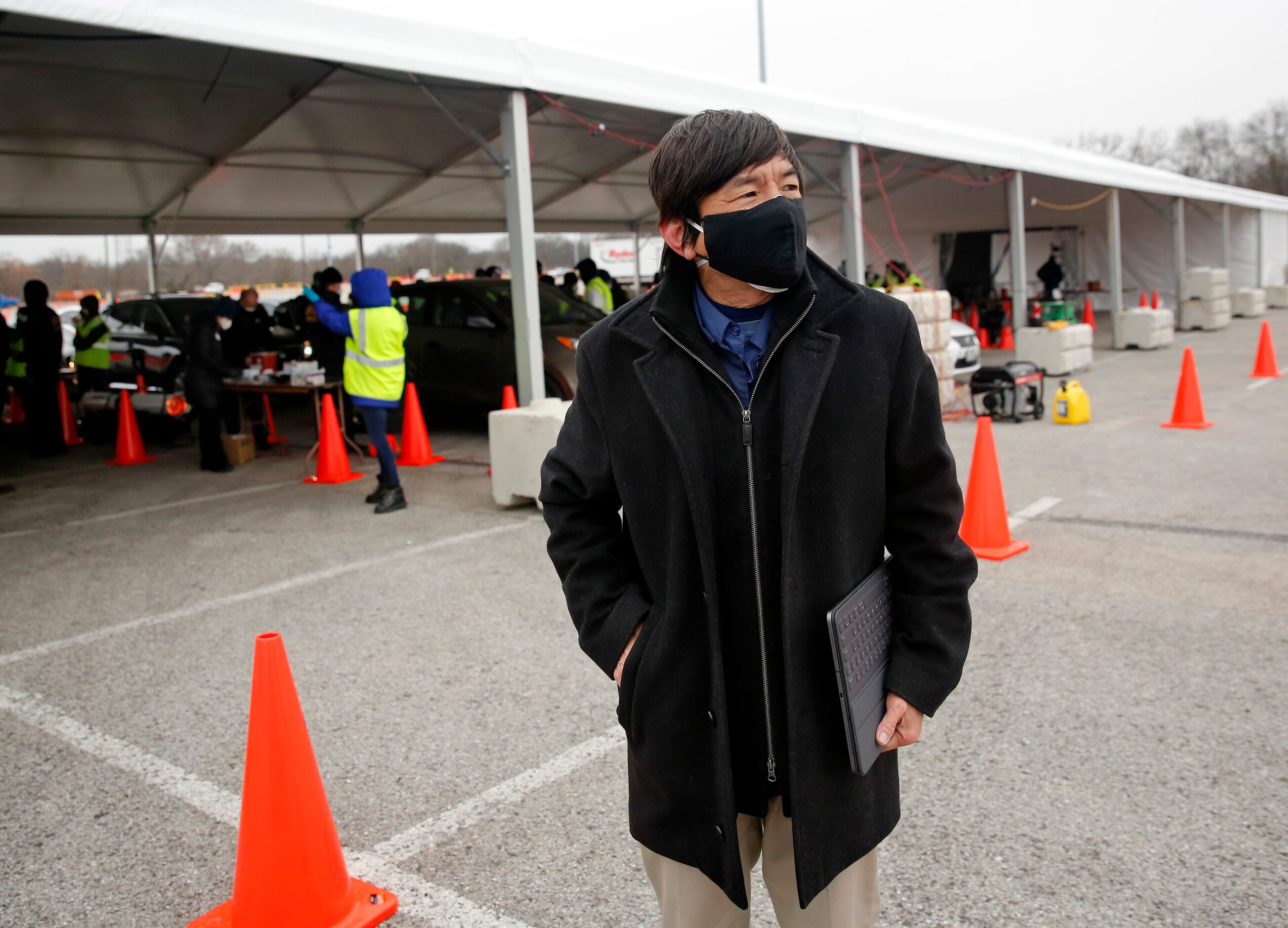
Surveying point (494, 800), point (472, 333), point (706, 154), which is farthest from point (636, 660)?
point (472, 333)

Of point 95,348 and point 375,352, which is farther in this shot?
point 95,348

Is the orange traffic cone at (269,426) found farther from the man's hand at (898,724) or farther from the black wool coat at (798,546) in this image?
the man's hand at (898,724)

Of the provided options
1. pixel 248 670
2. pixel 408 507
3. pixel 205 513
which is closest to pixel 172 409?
pixel 205 513

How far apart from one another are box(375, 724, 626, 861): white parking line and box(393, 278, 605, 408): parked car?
22.7 ft

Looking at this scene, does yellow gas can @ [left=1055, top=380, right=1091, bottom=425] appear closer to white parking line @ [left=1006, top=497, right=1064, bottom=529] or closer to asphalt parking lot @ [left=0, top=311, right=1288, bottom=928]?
asphalt parking lot @ [left=0, top=311, right=1288, bottom=928]

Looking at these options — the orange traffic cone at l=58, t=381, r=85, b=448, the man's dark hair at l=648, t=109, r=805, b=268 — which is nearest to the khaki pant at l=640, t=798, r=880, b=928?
the man's dark hair at l=648, t=109, r=805, b=268

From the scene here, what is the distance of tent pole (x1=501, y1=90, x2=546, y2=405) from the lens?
24.8 feet

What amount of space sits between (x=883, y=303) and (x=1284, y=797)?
240 cm

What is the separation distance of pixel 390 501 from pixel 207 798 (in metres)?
4.42

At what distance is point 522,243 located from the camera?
762 cm

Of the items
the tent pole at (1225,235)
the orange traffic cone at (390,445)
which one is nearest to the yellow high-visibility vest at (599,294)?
the orange traffic cone at (390,445)

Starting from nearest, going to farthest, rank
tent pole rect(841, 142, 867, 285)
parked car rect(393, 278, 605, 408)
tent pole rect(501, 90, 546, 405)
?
tent pole rect(501, 90, 546, 405)
parked car rect(393, 278, 605, 408)
tent pole rect(841, 142, 867, 285)

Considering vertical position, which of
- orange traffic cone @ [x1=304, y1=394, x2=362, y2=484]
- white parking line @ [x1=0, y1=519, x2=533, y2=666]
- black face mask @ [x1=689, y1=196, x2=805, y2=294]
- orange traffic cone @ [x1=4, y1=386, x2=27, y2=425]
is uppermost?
black face mask @ [x1=689, y1=196, x2=805, y2=294]

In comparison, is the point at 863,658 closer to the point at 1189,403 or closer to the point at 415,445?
the point at 415,445
